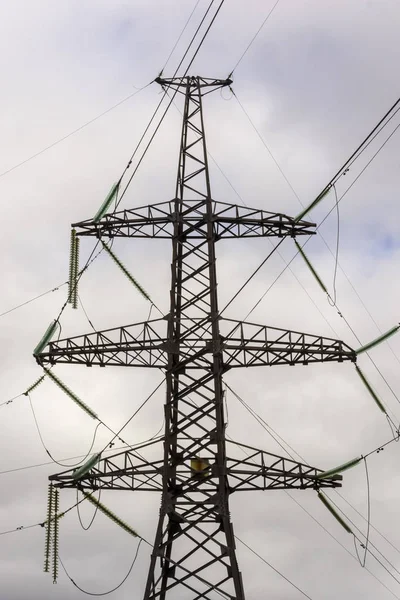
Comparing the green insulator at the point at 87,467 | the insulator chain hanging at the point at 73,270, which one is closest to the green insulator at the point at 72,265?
the insulator chain hanging at the point at 73,270

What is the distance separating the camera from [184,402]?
123ft

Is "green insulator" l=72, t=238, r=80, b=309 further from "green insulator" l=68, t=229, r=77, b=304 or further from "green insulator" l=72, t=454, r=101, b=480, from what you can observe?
"green insulator" l=72, t=454, r=101, b=480

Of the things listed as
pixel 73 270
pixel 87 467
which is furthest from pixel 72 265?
pixel 87 467

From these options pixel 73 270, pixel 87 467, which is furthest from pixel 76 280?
pixel 87 467

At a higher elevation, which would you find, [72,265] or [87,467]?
[72,265]

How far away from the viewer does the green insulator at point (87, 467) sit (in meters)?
36.7

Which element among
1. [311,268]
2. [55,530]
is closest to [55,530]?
[55,530]

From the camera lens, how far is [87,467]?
36.7 metres

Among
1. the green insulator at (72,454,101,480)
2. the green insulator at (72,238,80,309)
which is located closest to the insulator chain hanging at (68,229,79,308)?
the green insulator at (72,238,80,309)

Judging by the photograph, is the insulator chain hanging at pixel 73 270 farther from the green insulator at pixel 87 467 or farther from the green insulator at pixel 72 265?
the green insulator at pixel 87 467

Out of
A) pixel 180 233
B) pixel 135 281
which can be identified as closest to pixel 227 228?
pixel 180 233

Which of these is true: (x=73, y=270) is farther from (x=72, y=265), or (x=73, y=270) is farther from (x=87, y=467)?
(x=87, y=467)

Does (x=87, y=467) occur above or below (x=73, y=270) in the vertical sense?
below

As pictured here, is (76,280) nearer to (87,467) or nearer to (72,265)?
(72,265)
